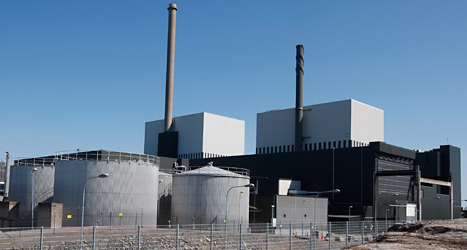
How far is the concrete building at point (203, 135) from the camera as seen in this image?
11750cm

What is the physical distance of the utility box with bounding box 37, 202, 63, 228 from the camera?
48.7 metres

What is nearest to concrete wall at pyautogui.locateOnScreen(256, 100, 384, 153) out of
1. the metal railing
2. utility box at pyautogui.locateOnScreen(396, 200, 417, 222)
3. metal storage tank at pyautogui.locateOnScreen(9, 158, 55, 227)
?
utility box at pyautogui.locateOnScreen(396, 200, 417, 222)

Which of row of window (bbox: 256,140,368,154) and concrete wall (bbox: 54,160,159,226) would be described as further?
row of window (bbox: 256,140,368,154)

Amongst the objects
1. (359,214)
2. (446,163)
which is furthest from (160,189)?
(446,163)

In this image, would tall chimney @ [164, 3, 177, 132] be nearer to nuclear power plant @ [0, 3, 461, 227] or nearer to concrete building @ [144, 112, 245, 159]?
nuclear power plant @ [0, 3, 461, 227]

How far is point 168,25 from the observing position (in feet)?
370

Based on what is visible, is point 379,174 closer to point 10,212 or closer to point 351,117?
point 351,117

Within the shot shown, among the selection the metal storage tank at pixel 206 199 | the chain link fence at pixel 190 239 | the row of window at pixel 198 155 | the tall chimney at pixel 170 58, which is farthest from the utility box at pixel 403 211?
the tall chimney at pixel 170 58

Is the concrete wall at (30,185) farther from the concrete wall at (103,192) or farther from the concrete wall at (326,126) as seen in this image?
the concrete wall at (326,126)

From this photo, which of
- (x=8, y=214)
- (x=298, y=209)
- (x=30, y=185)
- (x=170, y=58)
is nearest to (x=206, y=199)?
(x=298, y=209)

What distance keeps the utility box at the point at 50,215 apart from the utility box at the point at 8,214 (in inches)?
329

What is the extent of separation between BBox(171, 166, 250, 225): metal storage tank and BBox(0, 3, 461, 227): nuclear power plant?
0.13 metres

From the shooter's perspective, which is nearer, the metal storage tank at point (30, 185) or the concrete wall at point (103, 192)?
the concrete wall at point (103, 192)

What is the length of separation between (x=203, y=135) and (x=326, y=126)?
31.1 meters
